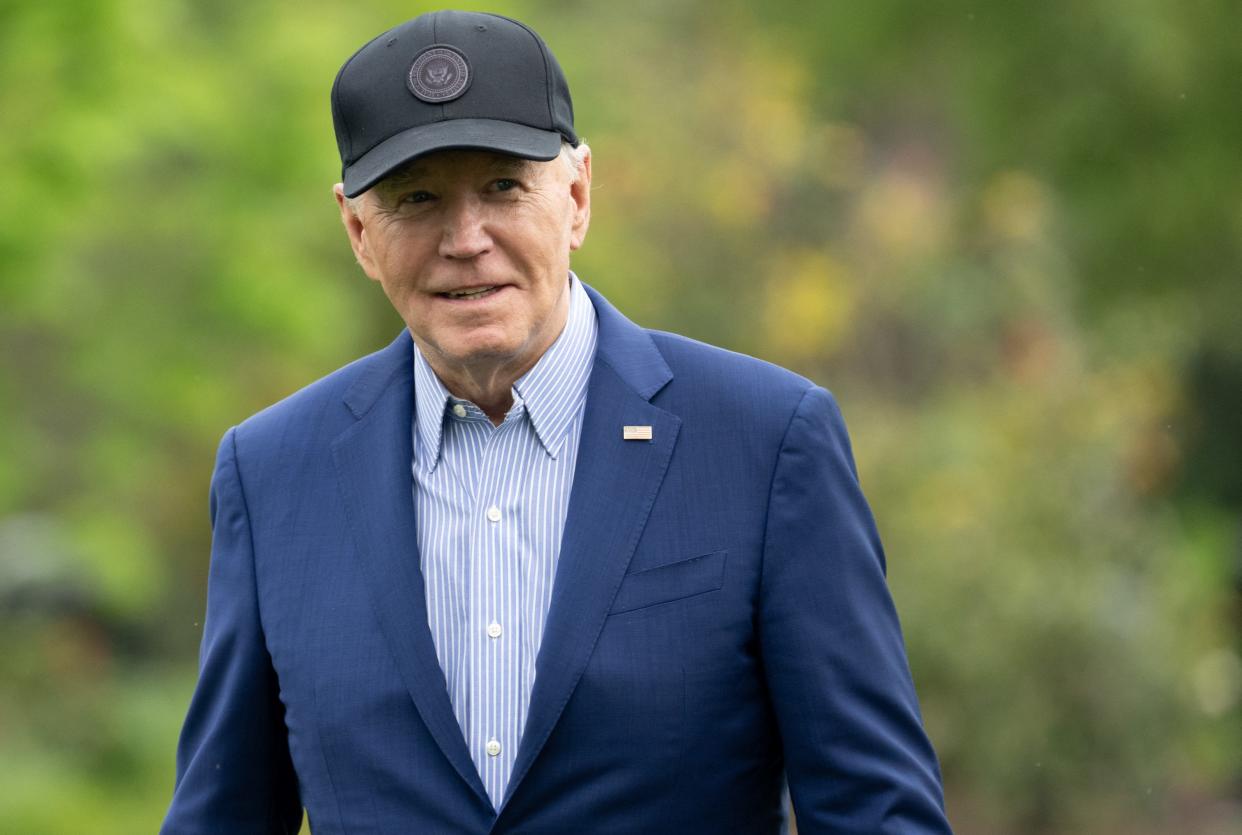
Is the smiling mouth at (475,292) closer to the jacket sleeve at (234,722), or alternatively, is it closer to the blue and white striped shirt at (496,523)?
the blue and white striped shirt at (496,523)

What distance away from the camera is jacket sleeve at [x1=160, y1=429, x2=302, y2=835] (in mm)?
3014

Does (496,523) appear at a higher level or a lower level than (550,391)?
lower

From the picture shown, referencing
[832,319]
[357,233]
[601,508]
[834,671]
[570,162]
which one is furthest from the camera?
[832,319]

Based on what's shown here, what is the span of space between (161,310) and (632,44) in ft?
31.3

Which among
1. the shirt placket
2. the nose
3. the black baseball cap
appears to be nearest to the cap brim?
the black baseball cap

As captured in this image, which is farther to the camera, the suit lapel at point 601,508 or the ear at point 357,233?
the ear at point 357,233

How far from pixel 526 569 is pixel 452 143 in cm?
66

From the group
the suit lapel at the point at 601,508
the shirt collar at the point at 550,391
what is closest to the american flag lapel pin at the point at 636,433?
the suit lapel at the point at 601,508

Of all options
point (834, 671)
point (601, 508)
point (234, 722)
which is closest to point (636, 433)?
point (601, 508)

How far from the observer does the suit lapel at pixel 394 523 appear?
9.20 ft

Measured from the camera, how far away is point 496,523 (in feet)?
9.61

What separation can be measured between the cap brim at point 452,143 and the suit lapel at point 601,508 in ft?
1.24

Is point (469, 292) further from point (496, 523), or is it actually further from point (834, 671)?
point (834, 671)

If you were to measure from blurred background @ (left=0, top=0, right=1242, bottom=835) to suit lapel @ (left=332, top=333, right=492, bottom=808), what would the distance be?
14.5 ft
